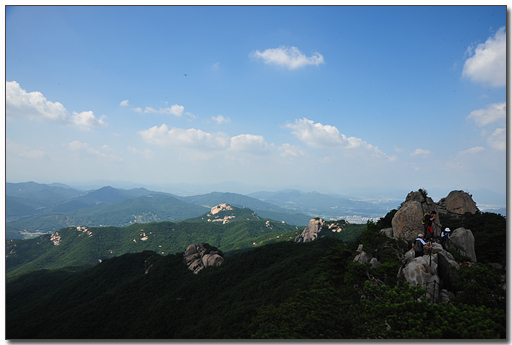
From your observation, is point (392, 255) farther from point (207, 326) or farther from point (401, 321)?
point (207, 326)

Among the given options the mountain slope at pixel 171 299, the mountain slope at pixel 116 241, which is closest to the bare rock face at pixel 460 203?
the mountain slope at pixel 171 299

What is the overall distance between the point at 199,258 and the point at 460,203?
51.0 metres

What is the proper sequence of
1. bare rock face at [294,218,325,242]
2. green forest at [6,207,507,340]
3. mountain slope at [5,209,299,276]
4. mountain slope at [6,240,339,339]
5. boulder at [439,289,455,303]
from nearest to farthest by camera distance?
green forest at [6,207,507,340] → boulder at [439,289,455,303] → mountain slope at [6,240,339,339] → bare rock face at [294,218,325,242] → mountain slope at [5,209,299,276]

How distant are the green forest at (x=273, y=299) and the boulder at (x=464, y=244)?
931 millimetres

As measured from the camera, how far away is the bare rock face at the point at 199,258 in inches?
1965

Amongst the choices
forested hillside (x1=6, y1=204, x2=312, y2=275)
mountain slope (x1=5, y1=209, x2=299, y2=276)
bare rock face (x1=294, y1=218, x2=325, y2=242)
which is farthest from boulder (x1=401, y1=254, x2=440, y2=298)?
mountain slope (x1=5, y1=209, x2=299, y2=276)

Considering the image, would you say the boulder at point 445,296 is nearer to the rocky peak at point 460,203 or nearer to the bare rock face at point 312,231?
the rocky peak at point 460,203

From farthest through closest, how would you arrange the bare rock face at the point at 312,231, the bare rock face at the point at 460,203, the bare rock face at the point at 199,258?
the bare rock face at the point at 312,231 → the bare rock face at the point at 199,258 → the bare rock face at the point at 460,203

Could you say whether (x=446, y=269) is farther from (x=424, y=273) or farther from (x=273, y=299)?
(x=273, y=299)

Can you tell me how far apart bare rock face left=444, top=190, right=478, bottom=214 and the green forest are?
408 cm

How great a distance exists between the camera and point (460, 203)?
26.3 meters

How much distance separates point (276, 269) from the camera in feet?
127

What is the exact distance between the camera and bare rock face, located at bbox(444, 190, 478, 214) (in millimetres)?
25922

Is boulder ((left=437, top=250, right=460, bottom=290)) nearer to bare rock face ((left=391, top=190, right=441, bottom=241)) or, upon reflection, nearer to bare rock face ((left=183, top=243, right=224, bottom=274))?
bare rock face ((left=391, top=190, right=441, bottom=241))
